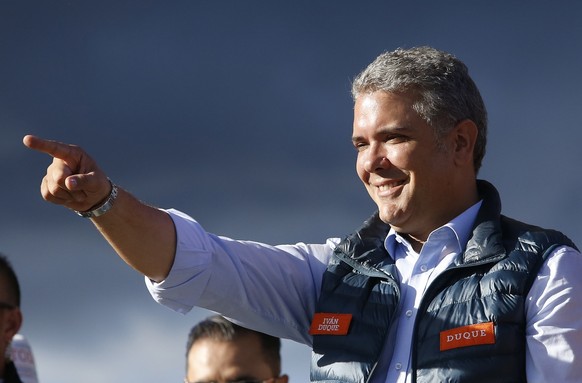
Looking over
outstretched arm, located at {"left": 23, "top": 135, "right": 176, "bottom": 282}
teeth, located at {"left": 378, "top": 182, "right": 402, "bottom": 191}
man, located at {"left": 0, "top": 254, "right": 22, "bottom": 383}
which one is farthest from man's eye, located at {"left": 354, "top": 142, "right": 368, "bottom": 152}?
man, located at {"left": 0, "top": 254, "right": 22, "bottom": 383}

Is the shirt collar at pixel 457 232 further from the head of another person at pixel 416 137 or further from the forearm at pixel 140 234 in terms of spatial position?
the forearm at pixel 140 234

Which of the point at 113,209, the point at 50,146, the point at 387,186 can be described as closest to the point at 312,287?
the point at 387,186

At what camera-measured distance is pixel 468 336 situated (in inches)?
192

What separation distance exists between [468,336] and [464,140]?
3.74 feet

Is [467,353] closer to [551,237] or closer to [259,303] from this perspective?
[551,237]

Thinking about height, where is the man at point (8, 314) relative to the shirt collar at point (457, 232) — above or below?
below

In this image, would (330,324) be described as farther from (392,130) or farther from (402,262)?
(392,130)

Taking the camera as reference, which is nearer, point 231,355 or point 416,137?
point 416,137

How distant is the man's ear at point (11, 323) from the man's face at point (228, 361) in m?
1.34

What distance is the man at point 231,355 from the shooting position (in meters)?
5.44

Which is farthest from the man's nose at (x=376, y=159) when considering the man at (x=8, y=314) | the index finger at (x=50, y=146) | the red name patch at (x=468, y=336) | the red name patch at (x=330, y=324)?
the man at (x=8, y=314)

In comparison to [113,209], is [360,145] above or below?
above

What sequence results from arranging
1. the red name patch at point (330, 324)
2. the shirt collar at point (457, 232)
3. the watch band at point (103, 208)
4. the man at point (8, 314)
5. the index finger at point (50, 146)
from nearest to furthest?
1. the man at point (8, 314)
2. the index finger at point (50, 146)
3. the watch band at point (103, 208)
4. the red name patch at point (330, 324)
5. the shirt collar at point (457, 232)

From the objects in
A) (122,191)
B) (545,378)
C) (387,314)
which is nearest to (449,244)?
(387,314)
